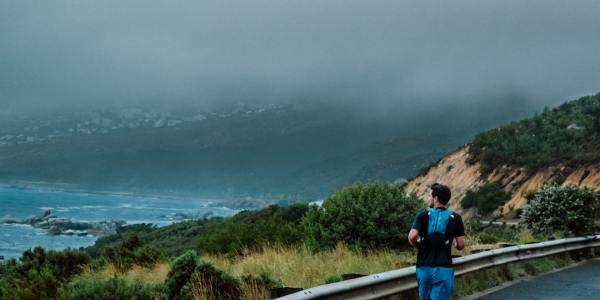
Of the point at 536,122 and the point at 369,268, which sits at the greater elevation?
the point at 536,122

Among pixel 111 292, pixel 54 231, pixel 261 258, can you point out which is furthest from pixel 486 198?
pixel 54 231

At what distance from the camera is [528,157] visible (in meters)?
72.2

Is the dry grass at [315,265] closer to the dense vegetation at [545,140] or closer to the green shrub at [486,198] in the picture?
the dense vegetation at [545,140]

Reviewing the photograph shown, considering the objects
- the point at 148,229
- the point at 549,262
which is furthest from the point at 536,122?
the point at 549,262

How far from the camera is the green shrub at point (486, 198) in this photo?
6644 centimetres

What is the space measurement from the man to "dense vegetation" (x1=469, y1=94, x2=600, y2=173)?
5764 cm

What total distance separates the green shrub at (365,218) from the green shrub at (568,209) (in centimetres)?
672

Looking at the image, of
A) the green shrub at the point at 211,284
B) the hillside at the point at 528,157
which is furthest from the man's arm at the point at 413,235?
the hillside at the point at 528,157

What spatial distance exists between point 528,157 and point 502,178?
307 centimetres

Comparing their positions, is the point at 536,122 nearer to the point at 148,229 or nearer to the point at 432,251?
the point at 148,229

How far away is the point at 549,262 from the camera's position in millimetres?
17734

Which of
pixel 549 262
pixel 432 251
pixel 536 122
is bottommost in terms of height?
pixel 549 262

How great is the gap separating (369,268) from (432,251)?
3.98 meters

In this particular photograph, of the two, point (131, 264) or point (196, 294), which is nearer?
point (196, 294)
